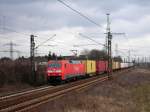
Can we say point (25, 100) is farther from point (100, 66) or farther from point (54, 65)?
point (100, 66)

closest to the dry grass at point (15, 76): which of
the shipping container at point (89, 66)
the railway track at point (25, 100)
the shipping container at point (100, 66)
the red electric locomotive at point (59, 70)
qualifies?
the red electric locomotive at point (59, 70)

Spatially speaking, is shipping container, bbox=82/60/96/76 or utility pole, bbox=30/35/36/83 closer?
utility pole, bbox=30/35/36/83

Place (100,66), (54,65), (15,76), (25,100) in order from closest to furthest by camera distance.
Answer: (25,100) → (15,76) → (54,65) → (100,66)

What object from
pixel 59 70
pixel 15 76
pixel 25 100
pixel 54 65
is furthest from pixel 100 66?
pixel 25 100

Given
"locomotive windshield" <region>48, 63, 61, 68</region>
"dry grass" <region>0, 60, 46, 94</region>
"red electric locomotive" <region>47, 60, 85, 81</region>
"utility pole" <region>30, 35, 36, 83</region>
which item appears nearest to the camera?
"dry grass" <region>0, 60, 46, 94</region>

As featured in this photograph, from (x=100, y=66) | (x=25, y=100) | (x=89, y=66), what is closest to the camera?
(x=25, y=100)

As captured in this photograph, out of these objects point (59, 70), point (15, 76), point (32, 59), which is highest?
point (32, 59)

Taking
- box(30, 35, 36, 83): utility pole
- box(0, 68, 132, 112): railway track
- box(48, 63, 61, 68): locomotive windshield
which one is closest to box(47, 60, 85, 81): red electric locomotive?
box(48, 63, 61, 68): locomotive windshield

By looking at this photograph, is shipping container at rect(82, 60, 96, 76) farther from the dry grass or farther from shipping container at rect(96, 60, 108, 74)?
the dry grass

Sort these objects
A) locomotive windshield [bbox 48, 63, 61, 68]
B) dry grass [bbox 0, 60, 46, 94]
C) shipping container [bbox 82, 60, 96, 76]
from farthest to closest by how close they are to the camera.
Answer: shipping container [bbox 82, 60, 96, 76] → locomotive windshield [bbox 48, 63, 61, 68] → dry grass [bbox 0, 60, 46, 94]

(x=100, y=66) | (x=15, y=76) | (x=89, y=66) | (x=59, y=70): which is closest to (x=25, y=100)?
(x=59, y=70)

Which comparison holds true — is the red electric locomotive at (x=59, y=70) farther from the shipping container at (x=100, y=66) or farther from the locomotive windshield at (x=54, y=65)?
the shipping container at (x=100, y=66)

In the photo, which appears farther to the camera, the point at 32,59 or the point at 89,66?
the point at 89,66

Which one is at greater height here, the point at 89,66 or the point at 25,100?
the point at 89,66
